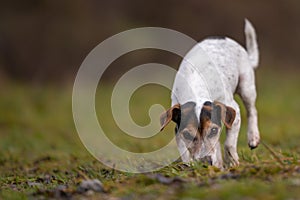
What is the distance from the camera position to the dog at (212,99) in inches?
235

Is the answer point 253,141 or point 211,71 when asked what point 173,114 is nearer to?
point 211,71

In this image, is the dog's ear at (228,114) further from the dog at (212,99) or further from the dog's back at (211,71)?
the dog's back at (211,71)

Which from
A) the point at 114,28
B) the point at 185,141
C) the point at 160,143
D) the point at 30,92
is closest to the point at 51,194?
the point at 185,141

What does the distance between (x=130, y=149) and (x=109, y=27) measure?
43.1 ft

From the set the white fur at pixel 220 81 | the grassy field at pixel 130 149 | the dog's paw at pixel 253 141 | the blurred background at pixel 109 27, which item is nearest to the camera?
the grassy field at pixel 130 149

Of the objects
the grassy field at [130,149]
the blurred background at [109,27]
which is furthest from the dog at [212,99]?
the blurred background at [109,27]

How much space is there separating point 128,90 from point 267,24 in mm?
9693

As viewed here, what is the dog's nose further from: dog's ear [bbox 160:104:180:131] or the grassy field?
dog's ear [bbox 160:104:180:131]

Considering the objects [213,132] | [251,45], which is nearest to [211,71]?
[213,132]

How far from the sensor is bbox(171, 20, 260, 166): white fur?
21.8 feet

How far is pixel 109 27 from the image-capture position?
22172 mm

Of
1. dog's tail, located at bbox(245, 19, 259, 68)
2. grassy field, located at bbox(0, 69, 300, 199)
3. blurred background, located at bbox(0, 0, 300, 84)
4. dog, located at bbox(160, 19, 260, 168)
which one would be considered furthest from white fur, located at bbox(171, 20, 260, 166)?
blurred background, located at bbox(0, 0, 300, 84)

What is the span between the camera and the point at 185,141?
20.0 ft

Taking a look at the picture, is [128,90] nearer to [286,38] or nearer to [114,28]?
[114,28]
